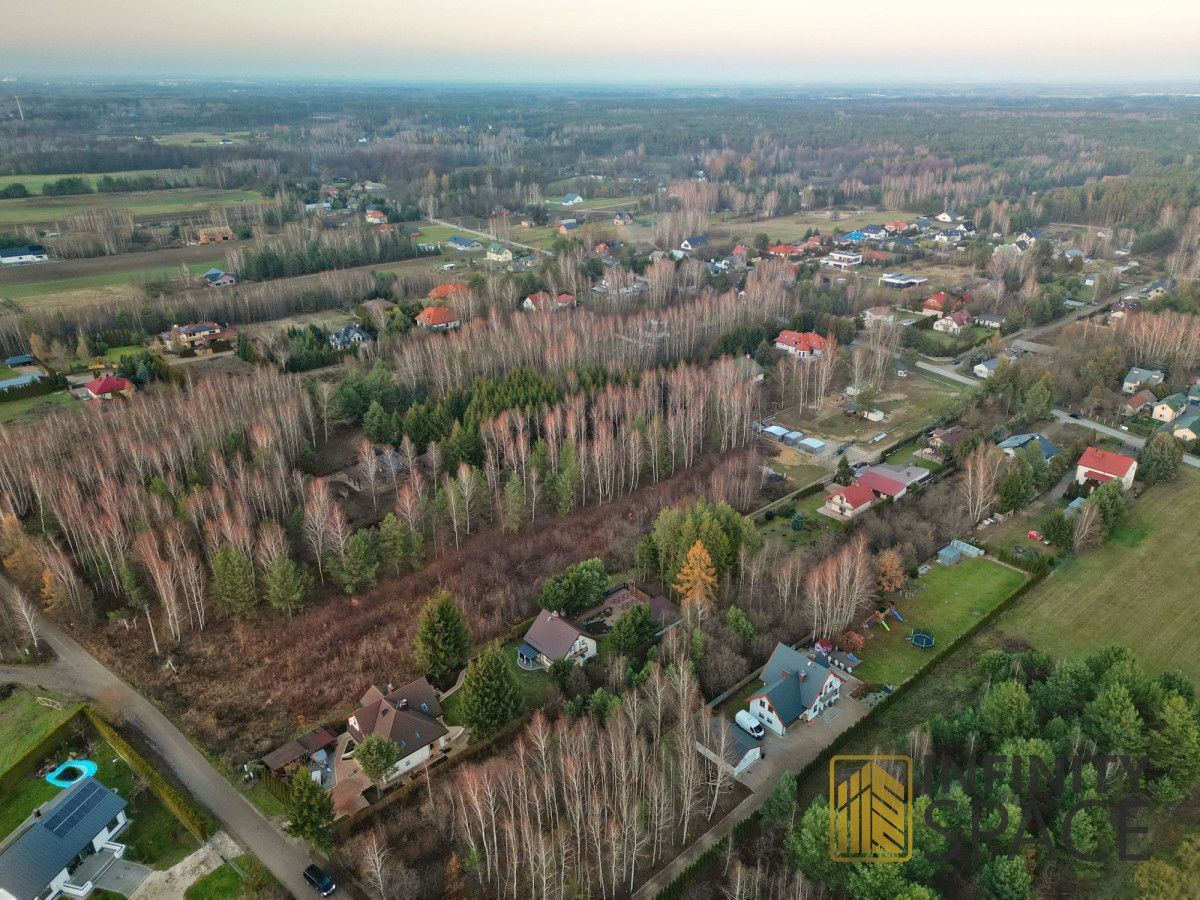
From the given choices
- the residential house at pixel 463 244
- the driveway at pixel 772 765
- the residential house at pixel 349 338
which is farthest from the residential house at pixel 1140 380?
the residential house at pixel 463 244

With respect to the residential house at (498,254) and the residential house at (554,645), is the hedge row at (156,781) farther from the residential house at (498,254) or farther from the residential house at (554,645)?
the residential house at (498,254)

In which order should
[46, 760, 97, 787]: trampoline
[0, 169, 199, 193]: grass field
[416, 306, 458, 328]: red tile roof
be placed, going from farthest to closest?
[0, 169, 199, 193]: grass field
[416, 306, 458, 328]: red tile roof
[46, 760, 97, 787]: trampoline

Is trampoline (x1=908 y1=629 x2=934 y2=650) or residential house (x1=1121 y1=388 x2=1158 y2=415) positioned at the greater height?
residential house (x1=1121 y1=388 x2=1158 y2=415)

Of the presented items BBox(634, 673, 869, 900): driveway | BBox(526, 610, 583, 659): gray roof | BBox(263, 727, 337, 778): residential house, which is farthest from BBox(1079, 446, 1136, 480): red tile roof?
BBox(263, 727, 337, 778): residential house

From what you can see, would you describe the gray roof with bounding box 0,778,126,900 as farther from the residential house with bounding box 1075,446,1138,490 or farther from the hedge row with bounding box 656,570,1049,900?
the residential house with bounding box 1075,446,1138,490

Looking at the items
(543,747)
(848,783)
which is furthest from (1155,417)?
(543,747)

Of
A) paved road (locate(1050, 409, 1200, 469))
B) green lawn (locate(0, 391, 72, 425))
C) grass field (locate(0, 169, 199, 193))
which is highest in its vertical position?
grass field (locate(0, 169, 199, 193))

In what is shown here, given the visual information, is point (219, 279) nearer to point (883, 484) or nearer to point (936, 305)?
point (883, 484)
